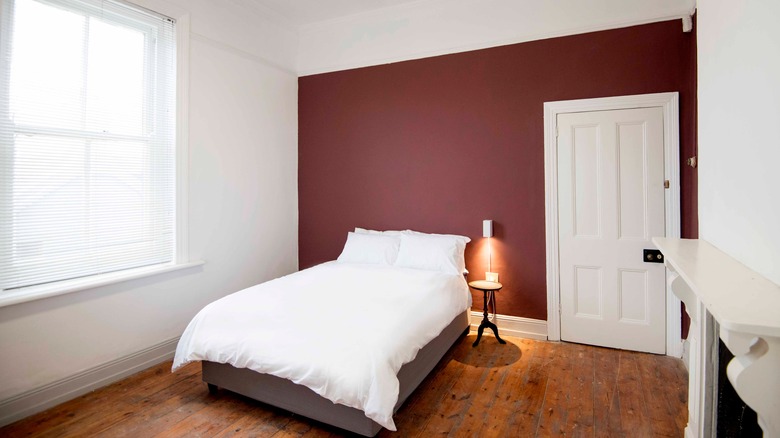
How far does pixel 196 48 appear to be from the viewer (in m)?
3.34

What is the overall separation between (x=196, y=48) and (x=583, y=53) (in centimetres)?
322

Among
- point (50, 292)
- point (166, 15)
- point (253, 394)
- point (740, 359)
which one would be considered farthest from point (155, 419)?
point (166, 15)

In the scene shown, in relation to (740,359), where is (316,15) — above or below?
above

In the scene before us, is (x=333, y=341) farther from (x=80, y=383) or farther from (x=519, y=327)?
(x=519, y=327)

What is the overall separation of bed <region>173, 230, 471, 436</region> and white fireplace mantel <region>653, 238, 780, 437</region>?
1277 mm

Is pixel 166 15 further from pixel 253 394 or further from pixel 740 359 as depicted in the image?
pixel 740 359

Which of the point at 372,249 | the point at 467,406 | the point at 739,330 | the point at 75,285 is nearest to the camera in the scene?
the point at 739,330

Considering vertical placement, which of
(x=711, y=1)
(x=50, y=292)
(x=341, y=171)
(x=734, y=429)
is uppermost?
(x=711, y=1)

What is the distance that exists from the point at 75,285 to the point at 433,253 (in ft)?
8.50

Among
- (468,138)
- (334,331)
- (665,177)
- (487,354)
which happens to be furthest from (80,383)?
(665,177)

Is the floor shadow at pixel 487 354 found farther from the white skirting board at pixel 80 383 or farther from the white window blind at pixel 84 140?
the white window blind at pixel 84 140

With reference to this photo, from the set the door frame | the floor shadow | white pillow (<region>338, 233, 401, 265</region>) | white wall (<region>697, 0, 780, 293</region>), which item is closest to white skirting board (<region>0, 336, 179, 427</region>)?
white pillow (<region>338, 233, 401, 265</region>)

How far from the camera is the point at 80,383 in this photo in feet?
8.42

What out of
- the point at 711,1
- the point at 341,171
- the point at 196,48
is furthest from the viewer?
the point at 341,171
